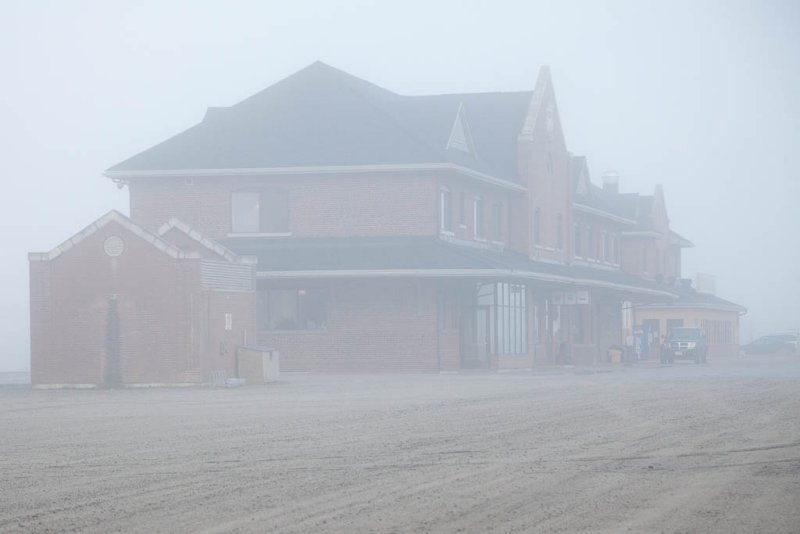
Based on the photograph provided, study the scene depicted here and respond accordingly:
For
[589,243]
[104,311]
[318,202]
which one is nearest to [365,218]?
[318,202]

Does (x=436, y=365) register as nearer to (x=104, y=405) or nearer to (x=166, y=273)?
(x=166, y=273)

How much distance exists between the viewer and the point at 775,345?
10256cm

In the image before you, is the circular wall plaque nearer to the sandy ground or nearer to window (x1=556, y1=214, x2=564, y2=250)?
the sandy ground

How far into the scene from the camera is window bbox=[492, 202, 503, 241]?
187 feet

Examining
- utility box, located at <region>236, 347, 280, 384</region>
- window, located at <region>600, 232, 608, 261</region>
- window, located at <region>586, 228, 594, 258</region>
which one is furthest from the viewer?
window, located at <region>600, 232, 608, 261</region>

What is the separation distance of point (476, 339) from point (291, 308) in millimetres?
7063

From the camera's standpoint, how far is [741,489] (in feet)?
46.5

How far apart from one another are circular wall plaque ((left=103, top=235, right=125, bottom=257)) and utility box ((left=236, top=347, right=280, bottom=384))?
454 cm

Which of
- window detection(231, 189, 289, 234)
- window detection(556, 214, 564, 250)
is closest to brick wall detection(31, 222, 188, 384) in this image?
window detection(231, 189, 289, 234)

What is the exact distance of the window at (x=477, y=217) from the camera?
54.8 metres

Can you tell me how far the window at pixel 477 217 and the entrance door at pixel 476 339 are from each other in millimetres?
4141

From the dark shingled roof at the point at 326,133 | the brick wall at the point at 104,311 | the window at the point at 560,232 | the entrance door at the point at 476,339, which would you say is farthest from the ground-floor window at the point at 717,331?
the brick wall at the point at 104,311

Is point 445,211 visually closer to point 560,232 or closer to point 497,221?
point 497,221

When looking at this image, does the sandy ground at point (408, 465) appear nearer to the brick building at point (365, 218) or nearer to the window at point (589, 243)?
the brick building at point (365, 218)
